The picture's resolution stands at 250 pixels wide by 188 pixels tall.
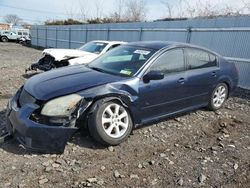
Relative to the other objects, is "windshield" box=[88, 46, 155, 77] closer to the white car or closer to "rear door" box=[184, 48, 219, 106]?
"rear door" box=[184, 48, 219, 106]

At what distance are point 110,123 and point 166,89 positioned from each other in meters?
1.22

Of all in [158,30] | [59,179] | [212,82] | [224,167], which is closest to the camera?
[59,179]

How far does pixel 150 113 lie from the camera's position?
196 inches

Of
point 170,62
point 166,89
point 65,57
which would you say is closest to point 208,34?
point 65,57

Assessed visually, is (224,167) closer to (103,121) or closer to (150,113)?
(150,113)

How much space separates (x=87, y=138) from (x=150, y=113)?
109 cm

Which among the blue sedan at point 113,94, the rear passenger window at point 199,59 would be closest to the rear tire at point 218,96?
the blue sedan at point 113,94

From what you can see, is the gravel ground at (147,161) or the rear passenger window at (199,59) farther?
the rear passenger window at (199,59)

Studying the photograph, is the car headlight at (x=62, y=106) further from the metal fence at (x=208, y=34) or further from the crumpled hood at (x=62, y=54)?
the metal fence at (x=208, y=34)

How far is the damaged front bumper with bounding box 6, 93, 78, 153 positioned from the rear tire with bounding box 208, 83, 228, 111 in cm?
337

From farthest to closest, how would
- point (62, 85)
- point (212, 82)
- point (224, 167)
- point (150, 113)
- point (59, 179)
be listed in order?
1. point (212, 82)
2. point (150, 113)
3. point (62, 85)
4. point (224, 167)
5. point (59, 179)

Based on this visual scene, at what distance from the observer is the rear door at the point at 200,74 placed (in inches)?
223

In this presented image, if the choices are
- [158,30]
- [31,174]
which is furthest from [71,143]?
[158,30]

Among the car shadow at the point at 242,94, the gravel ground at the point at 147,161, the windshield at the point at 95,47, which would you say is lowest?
the gravel ground at the point at 147,161
